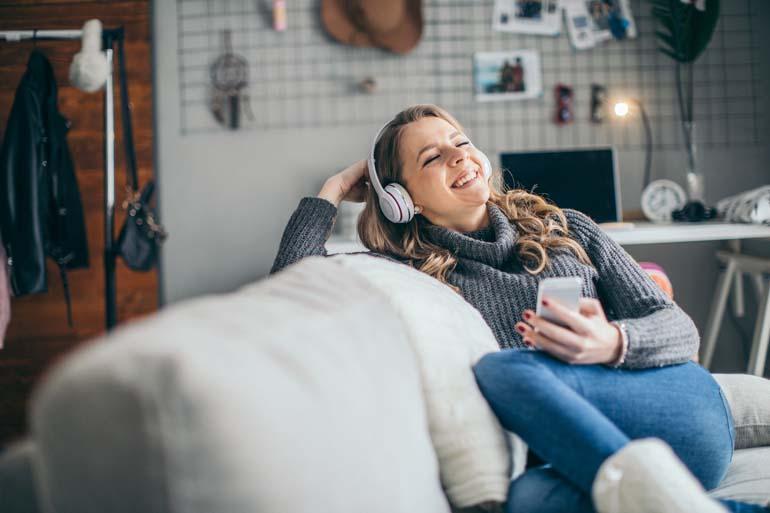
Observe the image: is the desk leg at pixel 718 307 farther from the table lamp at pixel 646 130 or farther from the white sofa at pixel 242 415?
the white sofa at pixel 242 415

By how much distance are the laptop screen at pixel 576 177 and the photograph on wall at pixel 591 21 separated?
523 millimetres

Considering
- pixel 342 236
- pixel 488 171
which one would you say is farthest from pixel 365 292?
pixel 342 236

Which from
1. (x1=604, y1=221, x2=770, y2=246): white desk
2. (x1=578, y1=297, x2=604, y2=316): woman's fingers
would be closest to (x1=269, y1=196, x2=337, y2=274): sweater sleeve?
(x1=578, y1=297, x2=604, y2=316): woman's fingers

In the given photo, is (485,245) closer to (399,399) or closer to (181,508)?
(399,399)

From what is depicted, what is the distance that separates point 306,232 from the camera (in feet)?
4.49

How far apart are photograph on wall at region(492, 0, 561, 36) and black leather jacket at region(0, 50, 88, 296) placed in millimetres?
1728

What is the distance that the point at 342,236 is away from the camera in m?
2.51

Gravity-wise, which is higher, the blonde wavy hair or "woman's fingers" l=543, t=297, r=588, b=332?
the blonde wavy hair

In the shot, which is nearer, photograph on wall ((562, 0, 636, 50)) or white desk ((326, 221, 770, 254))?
white desk ((326, 221, 770, 254))

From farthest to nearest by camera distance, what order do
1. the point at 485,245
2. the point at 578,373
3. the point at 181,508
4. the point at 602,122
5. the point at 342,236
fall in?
the point at 602,122
the point at 342,236
the point at 485,245
the point at 578,373
the point at 181,508

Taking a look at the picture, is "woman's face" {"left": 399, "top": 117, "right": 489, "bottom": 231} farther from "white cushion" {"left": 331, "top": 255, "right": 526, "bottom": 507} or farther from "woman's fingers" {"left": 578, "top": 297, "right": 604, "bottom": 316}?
"white cushion" {"left": 331, "top": 255, "right": 526, "bottom": 507}

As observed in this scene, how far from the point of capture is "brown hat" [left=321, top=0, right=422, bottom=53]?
2.58 meters

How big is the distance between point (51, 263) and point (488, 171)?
2.04 metres

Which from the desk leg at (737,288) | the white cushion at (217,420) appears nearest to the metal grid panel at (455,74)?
the desk leg at (737,288)
